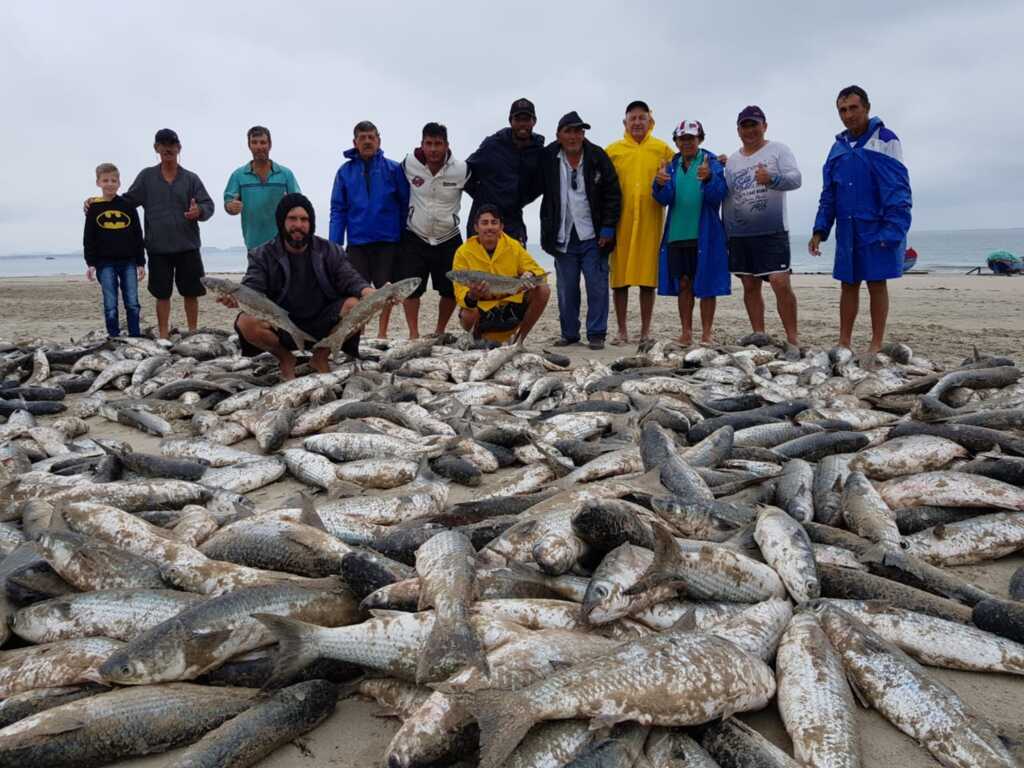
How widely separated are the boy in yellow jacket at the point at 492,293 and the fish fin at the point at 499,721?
293 inches

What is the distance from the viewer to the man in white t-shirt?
9.16 meters

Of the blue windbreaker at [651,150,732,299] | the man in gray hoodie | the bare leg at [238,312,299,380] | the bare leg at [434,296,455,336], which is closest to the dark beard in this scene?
the bare leg at [238,312,299,380]

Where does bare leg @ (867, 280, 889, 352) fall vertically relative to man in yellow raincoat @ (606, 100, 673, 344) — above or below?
below

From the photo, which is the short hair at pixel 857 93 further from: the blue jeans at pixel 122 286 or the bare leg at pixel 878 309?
the blue jeans at pixel 122 286

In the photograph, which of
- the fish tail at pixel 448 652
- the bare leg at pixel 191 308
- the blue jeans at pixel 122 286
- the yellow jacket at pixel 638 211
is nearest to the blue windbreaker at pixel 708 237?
the yellow jacket at pixel 638 211

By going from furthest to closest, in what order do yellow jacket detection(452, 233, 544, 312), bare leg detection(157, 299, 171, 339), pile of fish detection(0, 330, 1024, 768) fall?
bare leg detection(157, 299, 171, 339)
yellow jacket detection(452, 233, 544, 312)
pile of fish detection(0, 330, 1024, 768)

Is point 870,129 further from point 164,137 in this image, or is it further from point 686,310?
point 164,137

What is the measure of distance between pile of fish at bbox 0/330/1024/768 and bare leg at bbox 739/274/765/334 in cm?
405

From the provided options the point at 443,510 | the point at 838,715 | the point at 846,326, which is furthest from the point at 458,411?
the point at 846,326

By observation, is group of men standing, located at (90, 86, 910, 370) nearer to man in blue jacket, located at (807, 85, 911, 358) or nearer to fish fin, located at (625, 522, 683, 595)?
man in blue jacket, located at (807, 85, 911, 358)

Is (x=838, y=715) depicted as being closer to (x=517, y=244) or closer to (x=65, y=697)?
(x=65, y=697)

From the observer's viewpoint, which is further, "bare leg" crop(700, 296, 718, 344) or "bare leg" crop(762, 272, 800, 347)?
"bare leg" crop(700, 296, 718, 344)

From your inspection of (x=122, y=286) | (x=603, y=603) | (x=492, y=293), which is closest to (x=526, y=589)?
(x=603, y=603)

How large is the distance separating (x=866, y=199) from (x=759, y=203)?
1.18 metres
